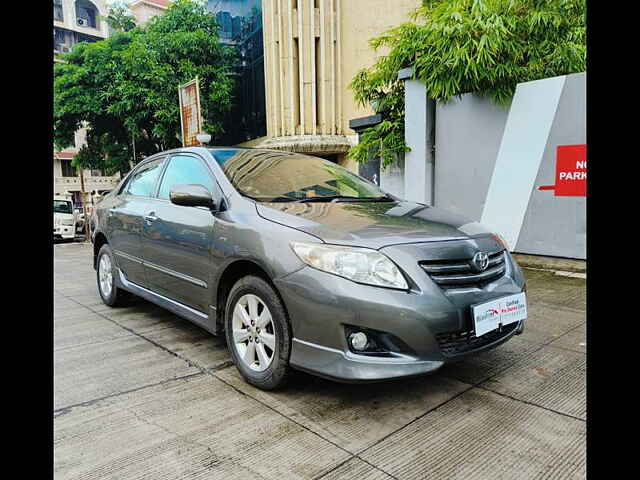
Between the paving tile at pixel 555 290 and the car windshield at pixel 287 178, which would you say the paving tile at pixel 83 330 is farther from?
the paving tile at pixel 555 290

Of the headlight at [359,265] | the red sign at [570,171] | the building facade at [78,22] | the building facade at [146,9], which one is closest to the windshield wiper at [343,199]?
the headlight at [359,265]

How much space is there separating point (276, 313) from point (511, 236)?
196 inches

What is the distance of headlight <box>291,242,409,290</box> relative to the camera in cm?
233

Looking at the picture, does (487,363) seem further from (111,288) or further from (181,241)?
(111,288)

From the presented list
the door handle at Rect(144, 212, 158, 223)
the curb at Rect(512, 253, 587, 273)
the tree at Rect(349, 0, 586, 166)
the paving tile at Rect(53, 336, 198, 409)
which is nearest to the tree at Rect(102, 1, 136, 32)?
the tree at Rect(349, 0, 586, 166)

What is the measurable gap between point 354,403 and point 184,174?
2.21m

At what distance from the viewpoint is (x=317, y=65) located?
56.6 ft

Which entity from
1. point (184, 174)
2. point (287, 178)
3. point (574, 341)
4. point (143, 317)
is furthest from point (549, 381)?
point (143, 317)

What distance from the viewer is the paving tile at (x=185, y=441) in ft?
6.71

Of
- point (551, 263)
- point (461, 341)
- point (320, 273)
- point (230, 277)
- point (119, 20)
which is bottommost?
Answer: point (551, 263)

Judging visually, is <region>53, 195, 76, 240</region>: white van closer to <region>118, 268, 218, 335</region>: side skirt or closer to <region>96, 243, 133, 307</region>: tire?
<region>96, 243, 133, 307</region>: tire

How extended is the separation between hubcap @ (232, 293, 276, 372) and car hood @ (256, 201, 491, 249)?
0.52 meters
